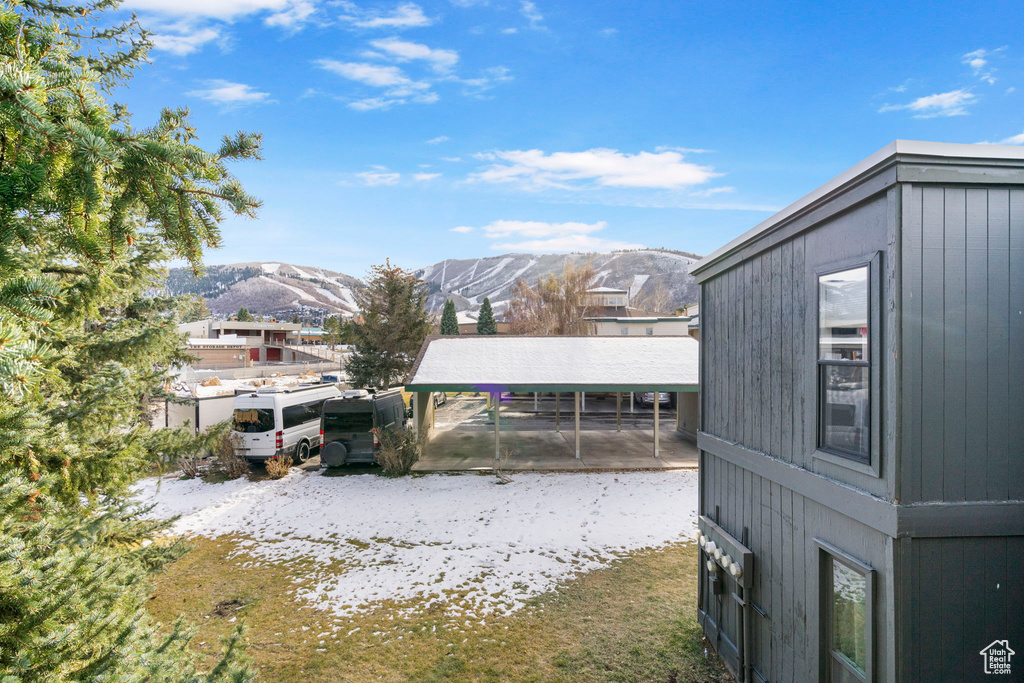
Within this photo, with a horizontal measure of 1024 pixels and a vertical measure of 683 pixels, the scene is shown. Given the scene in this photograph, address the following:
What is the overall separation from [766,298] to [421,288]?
82.9 feet

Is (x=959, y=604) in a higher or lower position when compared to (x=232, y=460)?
higher

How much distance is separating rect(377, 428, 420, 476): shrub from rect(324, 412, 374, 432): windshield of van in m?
0.55

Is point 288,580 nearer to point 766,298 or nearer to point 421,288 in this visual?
point 766,298

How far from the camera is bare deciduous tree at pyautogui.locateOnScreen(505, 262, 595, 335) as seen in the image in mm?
39000

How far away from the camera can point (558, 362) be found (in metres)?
14.8

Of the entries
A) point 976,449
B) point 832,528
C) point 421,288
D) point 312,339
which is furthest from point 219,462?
point 312,339

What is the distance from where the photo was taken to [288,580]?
743 cm

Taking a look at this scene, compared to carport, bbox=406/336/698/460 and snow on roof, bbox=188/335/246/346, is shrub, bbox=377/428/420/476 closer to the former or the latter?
carport, bbox=406/336/698/460

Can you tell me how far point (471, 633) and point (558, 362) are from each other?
949cm

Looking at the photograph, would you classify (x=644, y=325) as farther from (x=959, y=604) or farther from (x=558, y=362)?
(x=959, y=604)

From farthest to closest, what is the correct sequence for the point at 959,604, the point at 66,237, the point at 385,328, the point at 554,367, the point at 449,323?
1. the point at 449,323
2. the point at 385,328
3. the point at 554,367
4. the point at 959,604
5. the point at 66,237

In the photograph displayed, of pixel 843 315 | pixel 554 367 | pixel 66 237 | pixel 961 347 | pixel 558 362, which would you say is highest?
pixel 66 237

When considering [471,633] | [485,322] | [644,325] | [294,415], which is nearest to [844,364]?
[471,633]

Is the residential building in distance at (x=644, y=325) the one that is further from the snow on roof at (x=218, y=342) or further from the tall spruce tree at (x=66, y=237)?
the snow on roof at (x=218, y=342)
